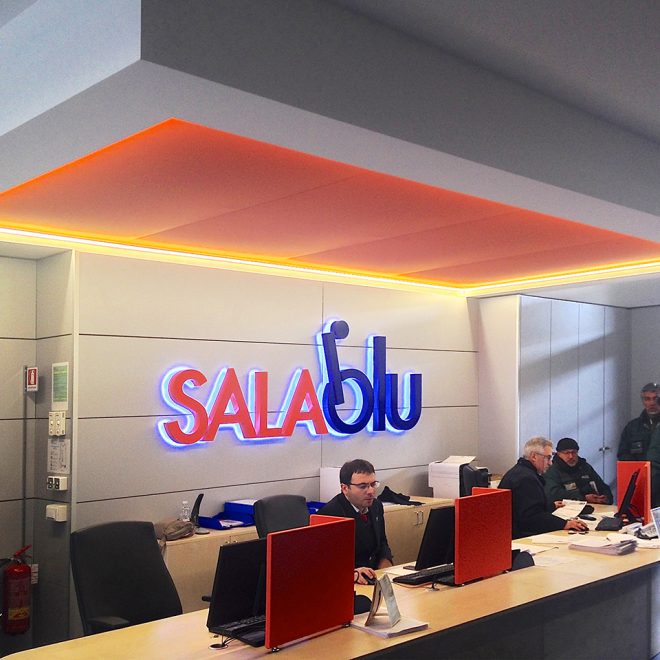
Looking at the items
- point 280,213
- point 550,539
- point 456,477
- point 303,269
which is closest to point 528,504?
point 550,539

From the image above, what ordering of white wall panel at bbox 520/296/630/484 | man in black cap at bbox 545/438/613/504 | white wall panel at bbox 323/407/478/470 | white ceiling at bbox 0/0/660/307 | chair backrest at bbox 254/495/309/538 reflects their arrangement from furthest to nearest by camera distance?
1. white wall panel at bbox 520/296/630/484
2. white wall panel at bbox 323/407/478/470
3. man in black cap at bbox 545/438/613/504
4. chair backrest at bbox 254/495/309/538
5. white ceiling at bbox 0/0/660/307

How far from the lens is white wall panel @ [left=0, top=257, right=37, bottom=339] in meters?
5.75

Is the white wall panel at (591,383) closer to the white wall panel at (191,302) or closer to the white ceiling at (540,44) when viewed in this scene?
the white wall panel at (191,302)

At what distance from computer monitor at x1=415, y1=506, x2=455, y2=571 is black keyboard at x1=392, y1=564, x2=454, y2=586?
0.02m

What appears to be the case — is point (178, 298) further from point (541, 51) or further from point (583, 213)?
point (541, 51)

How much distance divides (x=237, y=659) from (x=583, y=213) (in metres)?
2.78

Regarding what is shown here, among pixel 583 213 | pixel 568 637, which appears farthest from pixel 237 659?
pixel 583 213

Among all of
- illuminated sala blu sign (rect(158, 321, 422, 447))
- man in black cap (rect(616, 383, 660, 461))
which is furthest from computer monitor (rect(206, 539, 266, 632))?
man in black cap (rect(616, 383, 660, 461))

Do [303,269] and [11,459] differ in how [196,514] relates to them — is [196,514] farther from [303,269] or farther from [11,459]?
[303,269]

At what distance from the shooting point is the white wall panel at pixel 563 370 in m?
8.47

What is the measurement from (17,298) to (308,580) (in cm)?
→ 344

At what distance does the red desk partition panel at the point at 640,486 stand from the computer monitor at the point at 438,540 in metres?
2.17

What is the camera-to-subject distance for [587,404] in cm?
889

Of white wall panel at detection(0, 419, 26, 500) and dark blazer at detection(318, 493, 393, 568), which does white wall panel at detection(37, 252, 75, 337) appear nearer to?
white wall panel at detection(0, 419, 26, 500)
